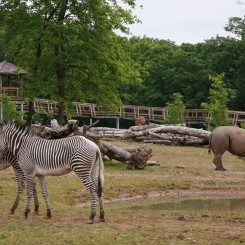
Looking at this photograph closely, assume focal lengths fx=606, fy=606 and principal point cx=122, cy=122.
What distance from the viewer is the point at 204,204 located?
1759cm

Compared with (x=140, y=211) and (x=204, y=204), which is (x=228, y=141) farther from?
(x=140, y=211)

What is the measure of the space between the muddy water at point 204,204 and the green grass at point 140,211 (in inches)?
2.3

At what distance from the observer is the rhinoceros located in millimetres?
25359

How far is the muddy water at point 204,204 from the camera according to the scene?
16594 millimetres

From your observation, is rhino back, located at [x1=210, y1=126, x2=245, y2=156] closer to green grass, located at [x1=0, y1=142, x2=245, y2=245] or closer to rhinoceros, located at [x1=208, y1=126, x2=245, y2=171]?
rhinoceros, located at [x1=208, y1=126, x2=245, y2=171]

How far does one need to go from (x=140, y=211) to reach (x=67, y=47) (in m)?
13.4

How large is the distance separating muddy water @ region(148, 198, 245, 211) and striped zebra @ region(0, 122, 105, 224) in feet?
13.6

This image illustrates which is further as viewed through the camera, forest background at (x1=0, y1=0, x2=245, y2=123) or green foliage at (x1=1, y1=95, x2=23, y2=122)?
green foliage at (x1=1, y1=95, x2=23, y2=122)

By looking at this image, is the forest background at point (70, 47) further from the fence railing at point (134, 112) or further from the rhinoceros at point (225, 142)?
the fence railing at point (134, 112)

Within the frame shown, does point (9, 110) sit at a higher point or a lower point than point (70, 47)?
lower

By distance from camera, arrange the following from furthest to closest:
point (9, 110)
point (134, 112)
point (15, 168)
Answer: point (134, 112) < point (9, 110) < point (15, 168)

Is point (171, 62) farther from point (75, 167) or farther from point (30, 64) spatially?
point (75, 167)

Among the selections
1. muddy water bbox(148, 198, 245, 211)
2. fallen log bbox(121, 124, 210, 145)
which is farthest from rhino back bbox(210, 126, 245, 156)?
fallen log bbox(121, 124, 210, 145)

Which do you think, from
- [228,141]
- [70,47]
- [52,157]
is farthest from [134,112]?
[52,157]
